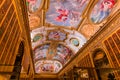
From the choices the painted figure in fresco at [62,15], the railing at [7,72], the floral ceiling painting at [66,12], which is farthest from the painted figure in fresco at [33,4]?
the railing at [7,72]

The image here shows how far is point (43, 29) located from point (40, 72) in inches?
477

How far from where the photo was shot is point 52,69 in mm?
23219

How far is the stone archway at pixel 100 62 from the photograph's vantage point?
8970mm

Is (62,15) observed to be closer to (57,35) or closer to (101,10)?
(101,10)

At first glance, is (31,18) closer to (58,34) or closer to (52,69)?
(58,34)

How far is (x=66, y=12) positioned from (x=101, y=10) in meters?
3.13

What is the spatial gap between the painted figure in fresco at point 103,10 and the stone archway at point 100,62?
8.25ft

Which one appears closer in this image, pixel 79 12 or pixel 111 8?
pixel 111 8

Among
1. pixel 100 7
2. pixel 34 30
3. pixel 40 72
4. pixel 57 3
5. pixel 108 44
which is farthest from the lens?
pixel 40 72

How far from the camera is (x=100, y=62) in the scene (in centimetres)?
955

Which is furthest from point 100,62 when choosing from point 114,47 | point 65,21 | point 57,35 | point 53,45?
point 53,45

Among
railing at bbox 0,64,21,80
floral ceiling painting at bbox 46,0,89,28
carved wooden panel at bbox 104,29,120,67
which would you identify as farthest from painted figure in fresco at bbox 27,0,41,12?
carved wooden panel at bbox 104,29,120,67

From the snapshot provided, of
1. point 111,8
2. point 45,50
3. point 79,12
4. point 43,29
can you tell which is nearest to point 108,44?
point 111,8

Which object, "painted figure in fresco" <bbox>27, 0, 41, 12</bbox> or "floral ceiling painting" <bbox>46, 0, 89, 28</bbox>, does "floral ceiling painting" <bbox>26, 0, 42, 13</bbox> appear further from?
"floral ceiling painting" <bbox>46, 0, 89, 28</bbox>
